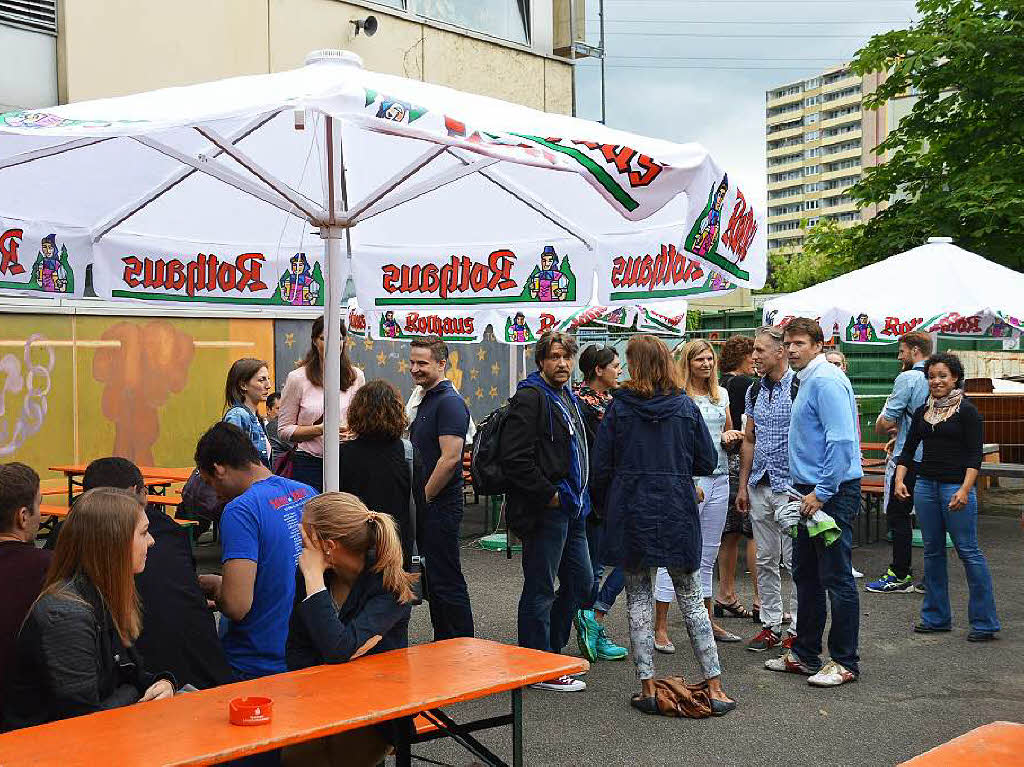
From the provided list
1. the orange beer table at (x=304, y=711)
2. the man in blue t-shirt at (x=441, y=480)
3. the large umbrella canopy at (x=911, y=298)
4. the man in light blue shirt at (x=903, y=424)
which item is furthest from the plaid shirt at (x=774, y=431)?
the large umbrella canopy at (x=911, y=298)

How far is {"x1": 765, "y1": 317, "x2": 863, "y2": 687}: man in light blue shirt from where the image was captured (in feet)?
21.6

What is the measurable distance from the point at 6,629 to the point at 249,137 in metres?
3.39

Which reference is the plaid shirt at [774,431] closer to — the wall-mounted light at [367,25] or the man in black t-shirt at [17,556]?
the man in black t-shirt at [17,556]

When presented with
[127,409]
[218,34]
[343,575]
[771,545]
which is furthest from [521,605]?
[218,34]

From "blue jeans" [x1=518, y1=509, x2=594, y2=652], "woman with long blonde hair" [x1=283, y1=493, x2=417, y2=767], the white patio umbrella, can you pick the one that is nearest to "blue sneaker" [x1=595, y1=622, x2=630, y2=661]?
"blue jeans" [x1=518, y1=509, x2=594, y2=652]

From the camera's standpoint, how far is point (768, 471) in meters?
7.41

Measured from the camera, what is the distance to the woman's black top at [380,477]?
240 inches

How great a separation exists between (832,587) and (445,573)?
2288mm

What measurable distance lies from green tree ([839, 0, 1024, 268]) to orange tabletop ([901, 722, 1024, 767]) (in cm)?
1618

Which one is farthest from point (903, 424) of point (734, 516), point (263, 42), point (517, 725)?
point (263, 42)

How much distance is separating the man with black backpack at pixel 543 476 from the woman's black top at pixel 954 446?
9.27 ft

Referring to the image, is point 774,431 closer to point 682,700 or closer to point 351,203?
point 682,700

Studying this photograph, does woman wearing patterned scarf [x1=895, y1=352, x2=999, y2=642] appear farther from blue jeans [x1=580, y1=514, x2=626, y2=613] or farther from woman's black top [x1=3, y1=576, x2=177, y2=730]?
woman's black top [x1=3, y1=576, x2=177, y2=730]

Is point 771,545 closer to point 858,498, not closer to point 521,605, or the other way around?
point 858,498
